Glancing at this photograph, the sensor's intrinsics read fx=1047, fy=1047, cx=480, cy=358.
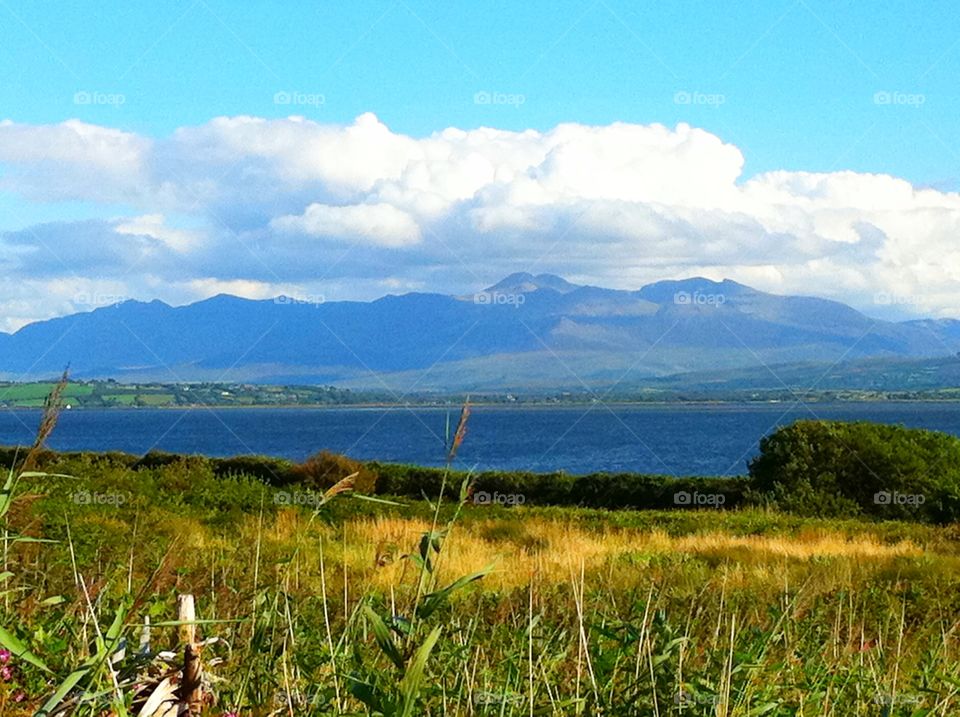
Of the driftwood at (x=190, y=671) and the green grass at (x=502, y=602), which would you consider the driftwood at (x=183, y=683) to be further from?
the green grass at (x=502, y=602)

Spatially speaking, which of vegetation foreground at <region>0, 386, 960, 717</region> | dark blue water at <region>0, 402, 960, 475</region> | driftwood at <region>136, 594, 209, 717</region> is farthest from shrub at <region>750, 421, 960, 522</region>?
dark blue water at <region>0, 402, 960, 475</region>

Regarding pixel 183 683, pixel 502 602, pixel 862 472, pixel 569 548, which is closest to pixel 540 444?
pixel 862 472

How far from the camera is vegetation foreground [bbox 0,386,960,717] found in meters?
2.19

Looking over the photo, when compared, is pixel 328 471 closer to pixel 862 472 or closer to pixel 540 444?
pixel 862 472

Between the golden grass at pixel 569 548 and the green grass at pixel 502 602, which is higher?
the green grass at pixel 502 602

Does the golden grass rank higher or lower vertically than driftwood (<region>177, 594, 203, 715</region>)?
lower

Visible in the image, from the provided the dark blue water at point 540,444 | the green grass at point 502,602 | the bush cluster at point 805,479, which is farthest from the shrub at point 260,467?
the dark blue water at point 540,444

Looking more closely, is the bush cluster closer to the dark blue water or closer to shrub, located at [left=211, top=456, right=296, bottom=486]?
shrub, located at [left=211, top=456, right=296, bottom=486]

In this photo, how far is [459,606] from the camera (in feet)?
24.9

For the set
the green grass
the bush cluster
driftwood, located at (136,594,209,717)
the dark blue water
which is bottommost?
the dark blue water

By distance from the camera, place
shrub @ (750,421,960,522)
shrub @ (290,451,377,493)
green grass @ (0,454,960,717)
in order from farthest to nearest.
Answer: shrub @ (290,451,377,493), shrub @ (750,421,960,522), green grass @ (0,454,960,717)

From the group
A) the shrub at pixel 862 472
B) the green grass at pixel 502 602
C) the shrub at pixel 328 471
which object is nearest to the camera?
the green grass at pixel 502 602

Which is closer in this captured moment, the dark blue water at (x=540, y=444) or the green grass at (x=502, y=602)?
the green grass at (x=502, y=602)

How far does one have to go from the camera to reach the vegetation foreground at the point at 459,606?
2.19 metres
